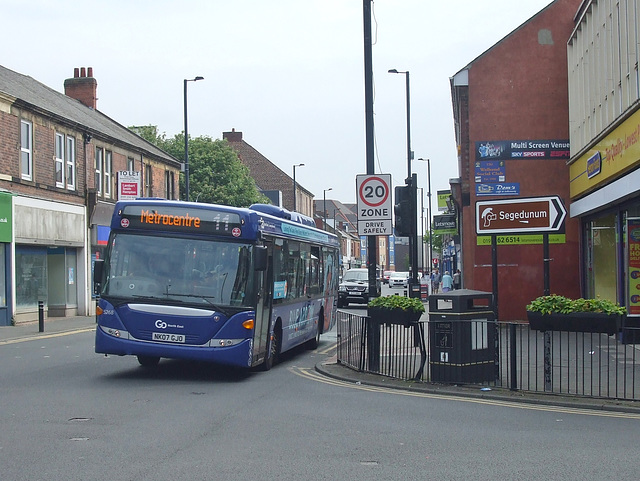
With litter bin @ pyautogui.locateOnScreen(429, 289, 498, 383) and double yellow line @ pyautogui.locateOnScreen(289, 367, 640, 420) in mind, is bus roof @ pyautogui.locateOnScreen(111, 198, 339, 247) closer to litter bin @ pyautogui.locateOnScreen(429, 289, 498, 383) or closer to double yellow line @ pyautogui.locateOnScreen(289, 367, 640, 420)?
double yellow line @ pyautogui.locateOnScreen(289, 367, 640, 420)

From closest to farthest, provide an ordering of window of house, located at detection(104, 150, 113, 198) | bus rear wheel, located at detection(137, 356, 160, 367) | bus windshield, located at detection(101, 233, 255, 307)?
1. bus windshield, located at detection(101, 233, 255, 307)
2. bus rear wheel, located at detection(137, 356, 160, 367)
3. window of house, located at detection(104, 150, 113, 198)

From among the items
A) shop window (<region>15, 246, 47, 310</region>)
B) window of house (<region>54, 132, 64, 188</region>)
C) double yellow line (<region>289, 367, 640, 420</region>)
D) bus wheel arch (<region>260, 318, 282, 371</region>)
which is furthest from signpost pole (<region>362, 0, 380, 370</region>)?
window of house (<region>54, 132, 64, 188</region>)

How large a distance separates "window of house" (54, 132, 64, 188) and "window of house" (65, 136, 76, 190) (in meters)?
0.42

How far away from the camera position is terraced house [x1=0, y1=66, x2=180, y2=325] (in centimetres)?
2695

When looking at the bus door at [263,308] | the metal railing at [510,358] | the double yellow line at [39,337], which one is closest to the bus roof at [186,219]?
the bus door at [263,308]

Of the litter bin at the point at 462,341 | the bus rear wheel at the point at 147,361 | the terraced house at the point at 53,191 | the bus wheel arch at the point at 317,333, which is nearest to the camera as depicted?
the litter bin at the point at 462,341

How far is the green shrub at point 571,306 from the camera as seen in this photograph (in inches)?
439

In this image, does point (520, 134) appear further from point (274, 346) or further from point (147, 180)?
point (147, 180)

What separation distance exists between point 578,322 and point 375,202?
4816 mm

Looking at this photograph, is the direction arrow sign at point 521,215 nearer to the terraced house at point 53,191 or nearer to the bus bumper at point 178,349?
the bus bumper at point 178,349

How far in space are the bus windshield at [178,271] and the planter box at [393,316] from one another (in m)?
2.04

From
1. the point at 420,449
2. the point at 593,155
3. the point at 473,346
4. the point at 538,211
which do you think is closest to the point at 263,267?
the point at 473,346

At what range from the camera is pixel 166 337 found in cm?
1238

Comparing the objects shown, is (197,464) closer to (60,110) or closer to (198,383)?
(198,383)
